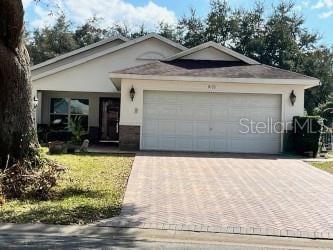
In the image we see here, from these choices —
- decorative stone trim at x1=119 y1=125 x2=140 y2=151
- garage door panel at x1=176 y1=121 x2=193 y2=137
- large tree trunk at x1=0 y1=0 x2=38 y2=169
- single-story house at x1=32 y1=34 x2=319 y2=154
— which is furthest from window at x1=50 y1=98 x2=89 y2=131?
large tree trunk at x1=0 y1=0 x2=38 y2=169

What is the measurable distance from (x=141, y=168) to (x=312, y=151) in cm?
771

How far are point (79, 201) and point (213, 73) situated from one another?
1142cm

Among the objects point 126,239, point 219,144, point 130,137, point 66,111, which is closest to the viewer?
point 126,239

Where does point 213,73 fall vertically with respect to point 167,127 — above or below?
above

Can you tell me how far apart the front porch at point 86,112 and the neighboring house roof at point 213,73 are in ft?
21.2

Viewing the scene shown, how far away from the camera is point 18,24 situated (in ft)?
36.4

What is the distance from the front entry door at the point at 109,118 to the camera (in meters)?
26.7

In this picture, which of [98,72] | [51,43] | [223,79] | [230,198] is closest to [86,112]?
[98,72]

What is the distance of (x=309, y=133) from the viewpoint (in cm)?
1834

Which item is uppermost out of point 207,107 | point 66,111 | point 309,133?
A: point 207,107

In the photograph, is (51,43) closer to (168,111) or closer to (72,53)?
(72,53)

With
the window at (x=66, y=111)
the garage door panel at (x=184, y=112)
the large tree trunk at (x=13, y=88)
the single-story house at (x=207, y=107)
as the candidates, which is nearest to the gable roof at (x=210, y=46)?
the single-story house at (x=207, y=107)

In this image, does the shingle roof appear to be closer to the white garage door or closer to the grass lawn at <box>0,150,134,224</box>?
the white garage door

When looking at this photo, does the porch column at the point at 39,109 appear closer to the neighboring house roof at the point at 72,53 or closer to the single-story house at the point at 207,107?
the neighboring house roof at the point at 72,53
